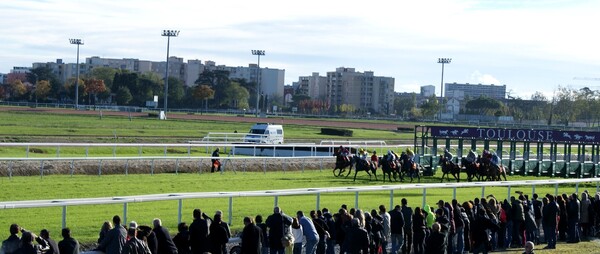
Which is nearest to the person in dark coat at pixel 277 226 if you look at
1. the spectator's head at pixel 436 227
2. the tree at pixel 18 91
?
the spectator's head at pixel 436 227

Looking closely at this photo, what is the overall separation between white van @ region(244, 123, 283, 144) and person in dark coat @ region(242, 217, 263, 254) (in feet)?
108

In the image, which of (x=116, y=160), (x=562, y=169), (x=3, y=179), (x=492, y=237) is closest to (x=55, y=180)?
(x=3, y=179)

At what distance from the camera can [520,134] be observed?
36.6 metres

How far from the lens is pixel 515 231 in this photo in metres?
17.6

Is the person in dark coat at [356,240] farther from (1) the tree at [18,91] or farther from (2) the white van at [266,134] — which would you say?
(1) the tree at [18,91]

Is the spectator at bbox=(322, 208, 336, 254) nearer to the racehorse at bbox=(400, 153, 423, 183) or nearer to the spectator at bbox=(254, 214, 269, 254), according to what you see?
the spectator at bbox=(254, 214, 269, 254)

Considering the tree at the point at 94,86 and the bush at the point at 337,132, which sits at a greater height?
the tree at the point at 94,86

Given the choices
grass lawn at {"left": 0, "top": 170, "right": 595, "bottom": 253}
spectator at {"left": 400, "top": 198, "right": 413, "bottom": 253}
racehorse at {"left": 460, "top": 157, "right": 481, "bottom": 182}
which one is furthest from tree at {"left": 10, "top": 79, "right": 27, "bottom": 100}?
spectator at {"left": 400, "top": 198, "right": 413, "bottom": 253}

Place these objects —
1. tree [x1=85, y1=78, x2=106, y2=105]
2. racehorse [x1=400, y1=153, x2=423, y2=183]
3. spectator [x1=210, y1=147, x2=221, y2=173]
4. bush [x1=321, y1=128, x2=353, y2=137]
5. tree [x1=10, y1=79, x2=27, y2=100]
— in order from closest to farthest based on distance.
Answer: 1. spectator [x1=210, y1=147, x2=221, y2=173]
2. racehorse [x1=400, y1=153, x2=423, y2=183]
3. bush [x1=321, y1=128, x2=353, y2=137]
4. tree [x1=85, y1=78, x2=106, y2=105]
5. tree [x1=10, y1=79, x2=27, y2=100]

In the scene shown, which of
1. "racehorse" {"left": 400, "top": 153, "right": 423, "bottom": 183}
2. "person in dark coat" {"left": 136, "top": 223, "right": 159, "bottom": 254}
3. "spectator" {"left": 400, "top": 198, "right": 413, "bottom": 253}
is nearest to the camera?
"person in dark coat" {"left": 136, "top": 223, "right": 159, "bottom": 254}

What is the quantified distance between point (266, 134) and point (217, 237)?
35.3m

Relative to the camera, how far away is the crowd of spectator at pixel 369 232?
37.8ft

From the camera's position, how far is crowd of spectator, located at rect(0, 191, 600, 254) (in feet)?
37.8

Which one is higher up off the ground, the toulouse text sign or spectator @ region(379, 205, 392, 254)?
the toulouse text sign
